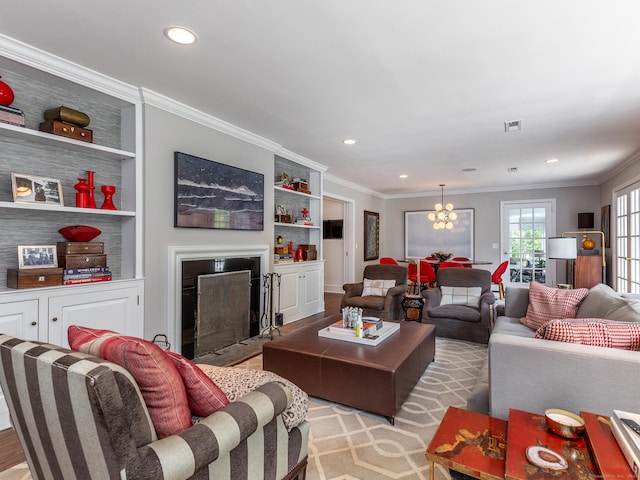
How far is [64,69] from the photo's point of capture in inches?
96.5

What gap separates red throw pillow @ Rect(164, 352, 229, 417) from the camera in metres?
1.24

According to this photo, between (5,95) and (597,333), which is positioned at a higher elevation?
(5,95)

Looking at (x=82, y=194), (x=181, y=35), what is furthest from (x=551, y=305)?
(x=82, y=194)

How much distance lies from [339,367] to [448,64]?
7.46ft

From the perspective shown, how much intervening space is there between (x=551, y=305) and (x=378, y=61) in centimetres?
255

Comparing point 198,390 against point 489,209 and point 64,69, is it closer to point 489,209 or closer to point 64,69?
point 64,69

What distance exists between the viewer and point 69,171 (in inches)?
106

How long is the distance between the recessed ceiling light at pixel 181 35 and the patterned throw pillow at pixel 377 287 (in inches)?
146

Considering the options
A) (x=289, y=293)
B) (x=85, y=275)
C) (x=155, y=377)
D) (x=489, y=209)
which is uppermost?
(x=489, y=209)

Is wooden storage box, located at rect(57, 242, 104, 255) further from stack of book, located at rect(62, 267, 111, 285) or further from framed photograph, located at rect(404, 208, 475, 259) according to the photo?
framed photograph, located at rect(404, 208, 475, 259)

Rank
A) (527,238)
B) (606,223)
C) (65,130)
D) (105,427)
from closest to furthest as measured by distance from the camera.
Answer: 1. (105,427)
2. (65,130)
3. (606,223)
4. (527,238)

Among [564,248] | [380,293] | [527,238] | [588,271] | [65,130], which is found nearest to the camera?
[65,130]

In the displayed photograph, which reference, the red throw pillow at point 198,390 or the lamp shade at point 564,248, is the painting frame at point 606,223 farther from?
the red throw pillow at point 198,390

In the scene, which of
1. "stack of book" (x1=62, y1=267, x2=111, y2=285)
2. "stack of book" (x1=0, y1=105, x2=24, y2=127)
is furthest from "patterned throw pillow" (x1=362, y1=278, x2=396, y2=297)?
"stack of book" (x1=0, y1=105, x2=24, y2=127)
